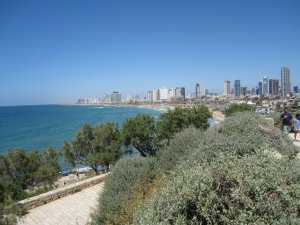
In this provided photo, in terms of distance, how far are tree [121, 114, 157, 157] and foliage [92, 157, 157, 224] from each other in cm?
1320

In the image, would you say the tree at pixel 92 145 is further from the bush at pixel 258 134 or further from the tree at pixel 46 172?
the bush at pixel 258 134

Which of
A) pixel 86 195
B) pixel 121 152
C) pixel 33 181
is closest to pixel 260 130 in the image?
pixel 86 195

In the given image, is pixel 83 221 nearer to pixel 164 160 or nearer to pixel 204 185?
pixel 164 160

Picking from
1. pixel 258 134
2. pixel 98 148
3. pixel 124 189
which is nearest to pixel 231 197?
pixel 124 189

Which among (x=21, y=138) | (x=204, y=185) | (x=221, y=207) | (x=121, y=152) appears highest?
(x=204, y=185)

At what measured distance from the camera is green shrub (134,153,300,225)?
4.08 metres

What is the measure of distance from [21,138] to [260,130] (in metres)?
74.1

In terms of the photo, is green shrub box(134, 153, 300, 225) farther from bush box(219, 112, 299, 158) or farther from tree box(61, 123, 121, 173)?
tree box(61, 123, 121, 173)

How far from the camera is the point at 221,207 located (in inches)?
175

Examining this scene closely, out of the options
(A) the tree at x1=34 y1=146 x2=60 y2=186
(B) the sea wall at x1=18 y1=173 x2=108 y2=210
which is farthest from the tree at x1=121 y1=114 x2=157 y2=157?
(B) the sea wall at x1=18 y1=173 x2=108 y2=210

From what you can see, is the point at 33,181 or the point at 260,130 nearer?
the point at 260,130

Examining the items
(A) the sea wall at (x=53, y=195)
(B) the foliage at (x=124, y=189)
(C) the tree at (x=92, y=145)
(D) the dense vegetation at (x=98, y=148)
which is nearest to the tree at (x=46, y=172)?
(D) the dense vegetation at (x=98, y=148)

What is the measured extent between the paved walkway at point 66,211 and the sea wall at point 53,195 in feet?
0.75

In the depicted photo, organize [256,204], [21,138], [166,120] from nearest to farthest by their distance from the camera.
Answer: [256,204], [166,120], [21,138]
